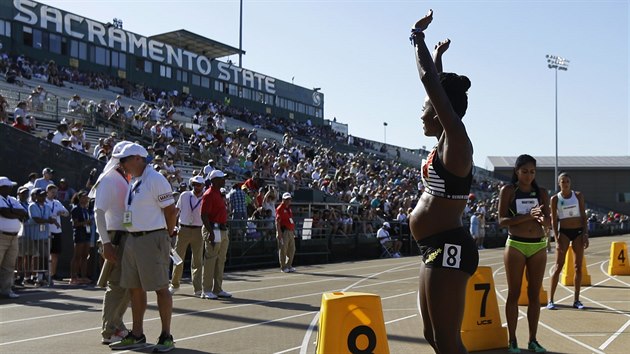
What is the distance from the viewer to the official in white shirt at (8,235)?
37.1 feet

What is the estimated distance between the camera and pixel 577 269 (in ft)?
32.9

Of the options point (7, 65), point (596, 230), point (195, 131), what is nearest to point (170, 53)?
point (7, 65)

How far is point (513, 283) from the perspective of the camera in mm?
7113

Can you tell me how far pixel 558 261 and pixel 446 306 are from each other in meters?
6.65

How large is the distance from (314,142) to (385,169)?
652cm

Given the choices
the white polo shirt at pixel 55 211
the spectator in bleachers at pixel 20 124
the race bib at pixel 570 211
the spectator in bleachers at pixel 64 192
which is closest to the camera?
the race bib at pixel 570 211

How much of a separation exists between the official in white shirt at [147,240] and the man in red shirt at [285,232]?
988cm

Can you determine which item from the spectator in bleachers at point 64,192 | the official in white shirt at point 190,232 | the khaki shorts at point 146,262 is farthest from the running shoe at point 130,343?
the spectator in bleachers at point 64,192

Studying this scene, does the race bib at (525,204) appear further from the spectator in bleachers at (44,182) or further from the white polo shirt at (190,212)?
the spectator in bleachers at (44,182)

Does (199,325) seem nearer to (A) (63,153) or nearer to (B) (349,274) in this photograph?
(B) (349,274)

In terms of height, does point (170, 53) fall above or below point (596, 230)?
above

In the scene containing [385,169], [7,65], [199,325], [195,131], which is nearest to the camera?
[199,325]

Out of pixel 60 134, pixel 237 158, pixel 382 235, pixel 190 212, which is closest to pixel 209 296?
pixel 190 212

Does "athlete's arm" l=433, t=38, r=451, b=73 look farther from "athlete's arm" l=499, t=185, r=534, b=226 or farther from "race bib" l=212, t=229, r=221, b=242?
"race bib" l=212, t=229, r=221, b=242
